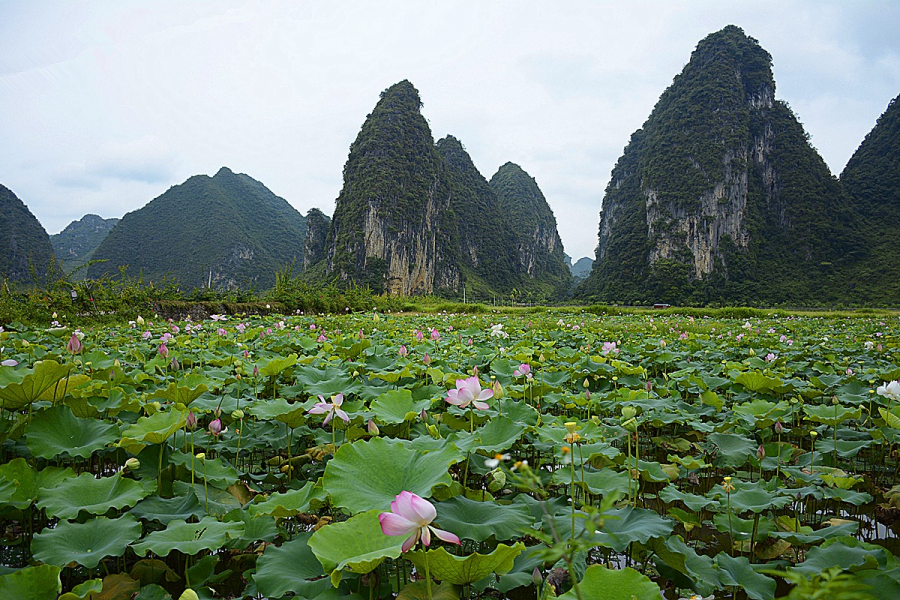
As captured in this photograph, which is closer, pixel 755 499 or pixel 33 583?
pixel 33 583

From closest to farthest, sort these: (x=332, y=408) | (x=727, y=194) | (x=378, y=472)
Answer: (x=378, y=472)
(x=332, y=408)
(x=727, y=194)

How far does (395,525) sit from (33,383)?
126 cm

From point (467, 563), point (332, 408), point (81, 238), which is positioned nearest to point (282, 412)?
point (332, 408)

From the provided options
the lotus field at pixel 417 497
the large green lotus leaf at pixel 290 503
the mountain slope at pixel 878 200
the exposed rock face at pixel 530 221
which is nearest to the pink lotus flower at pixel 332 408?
the lotus field at pixel 417 497

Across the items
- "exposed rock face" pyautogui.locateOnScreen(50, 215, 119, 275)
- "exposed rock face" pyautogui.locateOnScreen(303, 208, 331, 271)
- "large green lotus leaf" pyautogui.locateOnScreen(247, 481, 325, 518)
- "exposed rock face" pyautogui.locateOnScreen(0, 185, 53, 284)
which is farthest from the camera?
Answer: "exposed rock face" pyautogui.locateOnScreen(50, 215, 119, 275)

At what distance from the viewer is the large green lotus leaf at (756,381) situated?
2459 millimetres

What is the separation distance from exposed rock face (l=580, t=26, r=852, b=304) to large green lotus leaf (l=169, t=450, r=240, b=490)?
5000 centimetres

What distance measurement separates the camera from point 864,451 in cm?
218

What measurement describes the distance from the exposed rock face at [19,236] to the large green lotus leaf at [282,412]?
2003 inches

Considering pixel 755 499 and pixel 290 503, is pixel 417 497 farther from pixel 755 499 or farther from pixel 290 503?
pixel 755 499

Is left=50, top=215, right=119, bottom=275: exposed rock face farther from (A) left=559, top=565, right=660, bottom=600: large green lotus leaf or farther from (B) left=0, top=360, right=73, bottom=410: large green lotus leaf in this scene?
(A) left=559, top=565, right=660, bottom=600: large green lotus leaf

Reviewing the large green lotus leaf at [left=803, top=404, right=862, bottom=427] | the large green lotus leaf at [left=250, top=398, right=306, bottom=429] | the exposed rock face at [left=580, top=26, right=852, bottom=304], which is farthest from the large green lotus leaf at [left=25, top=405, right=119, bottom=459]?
the exposed rock face at [left=580, top=26, right=852, bottom=304]

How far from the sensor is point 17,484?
1049 millimetres

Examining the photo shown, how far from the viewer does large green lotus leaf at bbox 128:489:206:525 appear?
1133 mm
